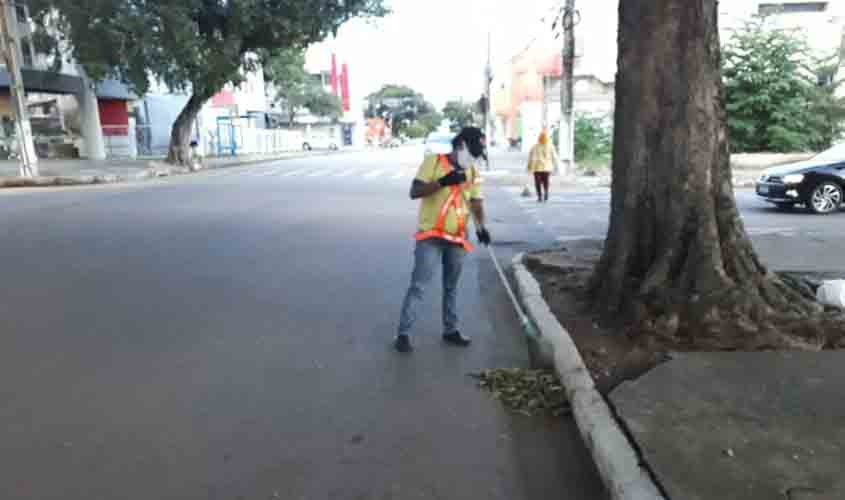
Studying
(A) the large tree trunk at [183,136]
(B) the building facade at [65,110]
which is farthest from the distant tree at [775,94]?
(B) the building facade at [65,110]

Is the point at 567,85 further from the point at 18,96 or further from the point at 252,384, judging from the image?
the point at 252,384

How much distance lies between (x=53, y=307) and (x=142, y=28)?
63.7ft

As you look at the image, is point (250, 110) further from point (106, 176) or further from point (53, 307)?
point (53, 307)

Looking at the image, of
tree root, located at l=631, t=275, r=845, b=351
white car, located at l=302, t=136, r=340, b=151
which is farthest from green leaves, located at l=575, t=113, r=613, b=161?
white car, located at l=302, t=136, r=340, b=151

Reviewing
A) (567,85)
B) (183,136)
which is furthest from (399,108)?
(567,85)

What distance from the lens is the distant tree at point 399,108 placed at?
12169cm

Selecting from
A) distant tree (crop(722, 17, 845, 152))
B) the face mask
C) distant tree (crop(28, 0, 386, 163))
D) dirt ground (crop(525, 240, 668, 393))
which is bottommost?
dirt ground (crop(525, 240, 668, 393))

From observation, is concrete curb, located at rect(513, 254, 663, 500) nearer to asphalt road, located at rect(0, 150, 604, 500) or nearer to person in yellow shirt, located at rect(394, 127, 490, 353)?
asphalt road, located at rect(0, 150, 604, 500)

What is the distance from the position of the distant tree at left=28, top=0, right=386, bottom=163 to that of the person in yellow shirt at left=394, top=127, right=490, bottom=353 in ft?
68.8

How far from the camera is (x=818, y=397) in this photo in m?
3.80

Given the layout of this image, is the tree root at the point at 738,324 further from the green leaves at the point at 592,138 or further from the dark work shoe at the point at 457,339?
the green leaves at the point at 592,138

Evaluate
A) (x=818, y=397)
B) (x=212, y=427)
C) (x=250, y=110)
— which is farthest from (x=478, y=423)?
(x=250, y=110)

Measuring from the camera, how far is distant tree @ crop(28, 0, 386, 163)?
22562mm

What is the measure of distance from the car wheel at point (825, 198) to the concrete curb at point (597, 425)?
9.61 meters
